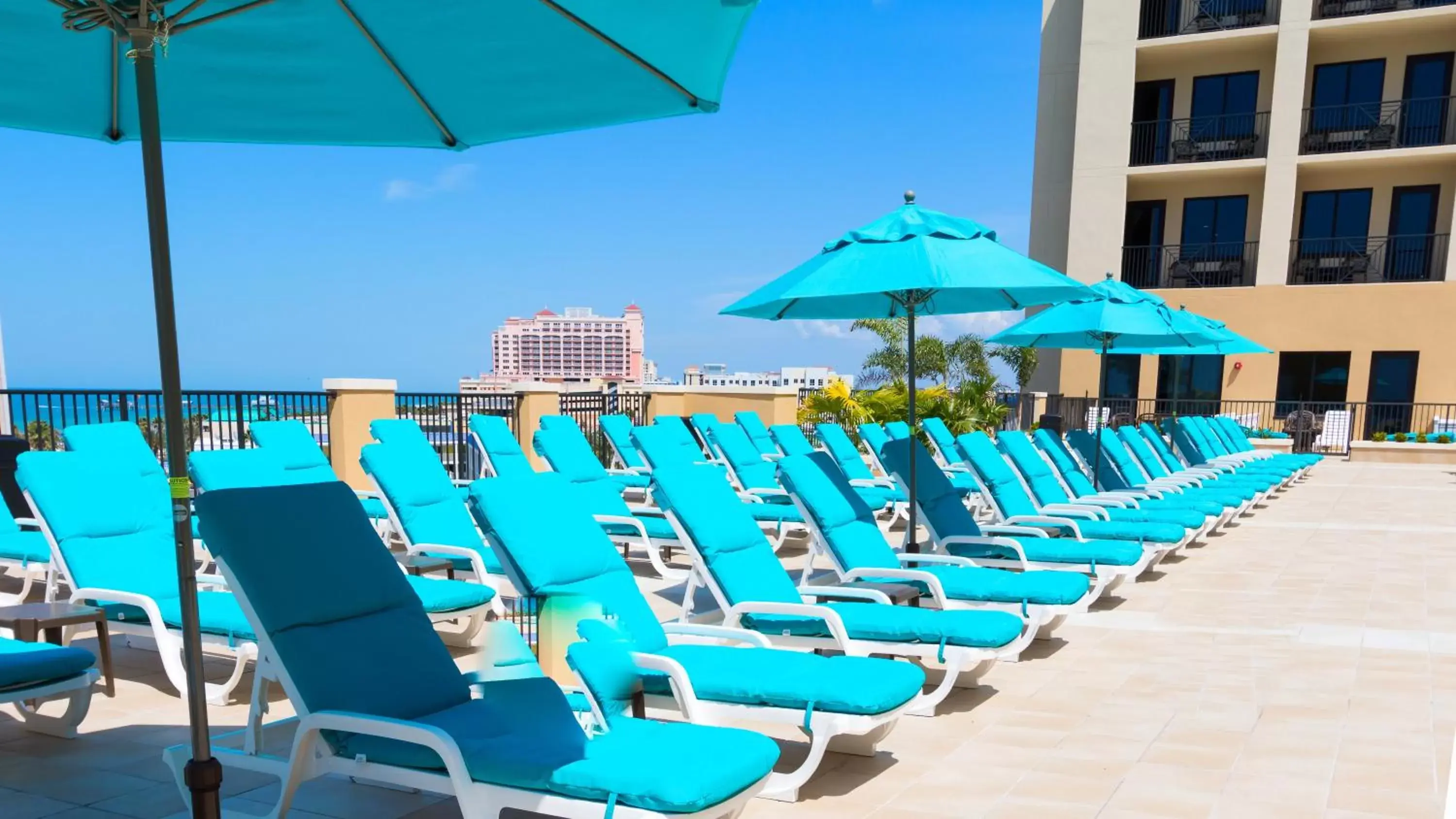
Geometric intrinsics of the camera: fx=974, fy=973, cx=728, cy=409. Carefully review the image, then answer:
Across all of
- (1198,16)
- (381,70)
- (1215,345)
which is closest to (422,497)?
(381,70)

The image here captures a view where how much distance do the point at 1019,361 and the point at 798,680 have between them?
2224 centimetres

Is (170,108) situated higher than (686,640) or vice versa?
(170,108)

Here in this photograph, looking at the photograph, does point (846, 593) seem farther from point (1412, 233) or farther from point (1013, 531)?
point (1412, 233)

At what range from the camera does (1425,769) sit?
12.0 feet

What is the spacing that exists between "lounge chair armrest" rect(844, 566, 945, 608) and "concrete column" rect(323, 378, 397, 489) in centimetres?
736

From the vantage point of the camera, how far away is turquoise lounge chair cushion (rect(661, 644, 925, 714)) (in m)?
3.20

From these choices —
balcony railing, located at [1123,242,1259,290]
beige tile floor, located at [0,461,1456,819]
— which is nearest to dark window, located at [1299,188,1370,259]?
balcony railing, located at [1123,242,1259,290]

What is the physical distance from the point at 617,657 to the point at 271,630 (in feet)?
3.63

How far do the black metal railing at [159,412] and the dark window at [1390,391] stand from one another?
72.1ft

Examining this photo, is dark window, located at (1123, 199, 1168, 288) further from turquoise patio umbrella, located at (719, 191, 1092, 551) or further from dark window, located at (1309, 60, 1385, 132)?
turquoise patio umbrella, located at (719, 191, 1092, 551)

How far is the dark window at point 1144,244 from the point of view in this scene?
2462cm

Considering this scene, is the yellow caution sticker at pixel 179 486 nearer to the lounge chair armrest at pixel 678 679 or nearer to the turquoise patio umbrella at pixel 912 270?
the lounge chair armrest at pixel 678 679

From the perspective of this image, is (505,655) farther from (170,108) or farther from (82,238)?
(82,238)

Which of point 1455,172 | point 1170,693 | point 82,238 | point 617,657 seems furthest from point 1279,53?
point 82,238
